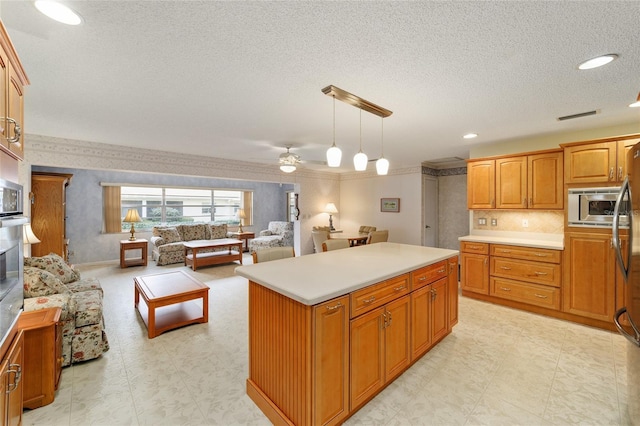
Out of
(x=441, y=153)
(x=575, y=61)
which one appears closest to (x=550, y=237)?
(x=441, y=153)

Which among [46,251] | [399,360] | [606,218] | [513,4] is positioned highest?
[513,4]

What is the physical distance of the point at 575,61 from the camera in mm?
1869

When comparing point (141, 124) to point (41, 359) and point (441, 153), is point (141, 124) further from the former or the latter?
point (441, 153)

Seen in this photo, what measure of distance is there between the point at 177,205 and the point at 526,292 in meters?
8.24

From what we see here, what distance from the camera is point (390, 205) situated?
23.1ft

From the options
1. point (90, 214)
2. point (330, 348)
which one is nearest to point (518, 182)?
point (330, 348)

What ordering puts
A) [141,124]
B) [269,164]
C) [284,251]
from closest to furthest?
[284,251] → [141,124] → [269,164]

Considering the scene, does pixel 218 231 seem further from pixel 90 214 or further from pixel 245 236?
pixel 90 214

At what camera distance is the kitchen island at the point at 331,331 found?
A: 5.23ft

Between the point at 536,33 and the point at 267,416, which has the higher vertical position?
the point at 536,33

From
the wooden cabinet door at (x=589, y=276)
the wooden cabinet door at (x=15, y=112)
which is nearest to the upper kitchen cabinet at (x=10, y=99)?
the wooden cabinet door at (x=15, y=112)

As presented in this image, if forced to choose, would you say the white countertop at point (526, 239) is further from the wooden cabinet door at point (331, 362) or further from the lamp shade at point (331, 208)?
the lamp shade at point (331, 208)

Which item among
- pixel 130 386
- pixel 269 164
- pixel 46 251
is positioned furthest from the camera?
pixel 269 164

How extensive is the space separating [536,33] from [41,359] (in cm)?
380
